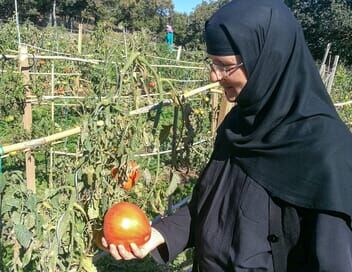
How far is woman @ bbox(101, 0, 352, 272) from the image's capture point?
1.14 metres

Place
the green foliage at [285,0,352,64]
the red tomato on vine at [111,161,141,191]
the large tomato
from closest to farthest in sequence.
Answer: the large tomato < the red tomato on vine at [111,161,141,191] < the green foliage at [285,0,352,64]

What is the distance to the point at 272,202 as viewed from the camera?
49.1 inches

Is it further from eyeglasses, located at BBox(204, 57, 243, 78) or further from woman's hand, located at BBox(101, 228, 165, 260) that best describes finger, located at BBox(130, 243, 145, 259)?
eyeglasses, located at BBox(204, 57, 243, 78)

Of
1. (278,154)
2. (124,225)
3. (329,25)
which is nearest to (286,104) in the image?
(278,154)

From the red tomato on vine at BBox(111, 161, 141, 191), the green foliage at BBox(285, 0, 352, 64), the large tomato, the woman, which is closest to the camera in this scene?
the woman

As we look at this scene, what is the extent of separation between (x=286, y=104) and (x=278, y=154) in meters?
0.13

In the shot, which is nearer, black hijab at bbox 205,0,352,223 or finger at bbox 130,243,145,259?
black hijab at bbox 205,0,352,223

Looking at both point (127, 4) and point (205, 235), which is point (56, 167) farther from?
point (127, 4)

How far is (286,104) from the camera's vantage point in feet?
3.95

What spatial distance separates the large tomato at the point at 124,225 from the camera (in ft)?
4.31

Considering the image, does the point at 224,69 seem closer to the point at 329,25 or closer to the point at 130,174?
the point at 130,174

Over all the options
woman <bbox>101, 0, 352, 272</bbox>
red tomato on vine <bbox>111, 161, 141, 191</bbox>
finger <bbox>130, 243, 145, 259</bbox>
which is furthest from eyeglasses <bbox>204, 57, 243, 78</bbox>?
finger <bbox>130, 243, 145, 259</bbox>

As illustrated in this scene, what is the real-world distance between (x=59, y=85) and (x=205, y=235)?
5.60 metres

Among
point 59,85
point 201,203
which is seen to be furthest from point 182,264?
point 59,85
